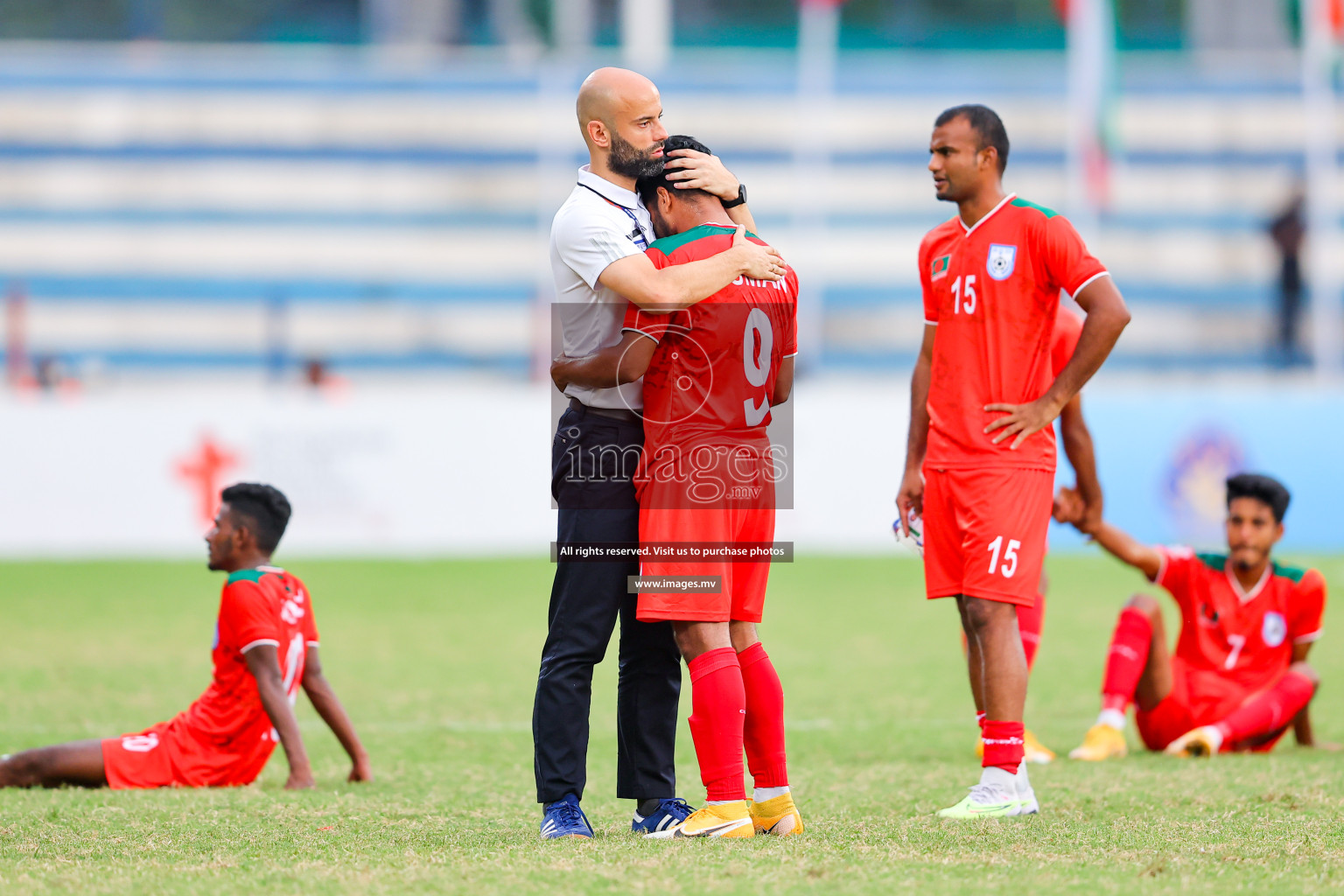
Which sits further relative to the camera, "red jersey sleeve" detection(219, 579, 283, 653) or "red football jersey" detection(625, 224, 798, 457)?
"red jersey sleeve" detection(219, 579, 283, 653)

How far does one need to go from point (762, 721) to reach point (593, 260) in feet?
4.48

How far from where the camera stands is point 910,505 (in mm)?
5414

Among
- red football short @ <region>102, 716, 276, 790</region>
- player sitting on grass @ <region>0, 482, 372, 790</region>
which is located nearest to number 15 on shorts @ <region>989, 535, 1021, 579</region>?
player sitting on grass @ <region>0, 482, 372, 790</region>

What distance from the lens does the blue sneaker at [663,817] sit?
438 cm

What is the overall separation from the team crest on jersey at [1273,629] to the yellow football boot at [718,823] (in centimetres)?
300

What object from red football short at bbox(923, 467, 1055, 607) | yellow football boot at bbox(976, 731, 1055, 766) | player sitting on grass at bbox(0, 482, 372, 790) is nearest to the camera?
red football short at bbox(923, 467, 1055, 607)

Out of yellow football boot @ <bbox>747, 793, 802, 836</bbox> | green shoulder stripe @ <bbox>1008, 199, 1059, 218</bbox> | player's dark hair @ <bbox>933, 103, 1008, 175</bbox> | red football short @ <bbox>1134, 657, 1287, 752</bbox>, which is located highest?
player's dark hair @ <bbox>933, 103, 1008, 175</bbox>

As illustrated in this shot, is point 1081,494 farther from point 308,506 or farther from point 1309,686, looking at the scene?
point 308,506

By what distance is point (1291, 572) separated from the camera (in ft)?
20.8

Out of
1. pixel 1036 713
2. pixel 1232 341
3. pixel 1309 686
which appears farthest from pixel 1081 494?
pixel 1232 341

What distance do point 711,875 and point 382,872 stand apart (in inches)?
31.2

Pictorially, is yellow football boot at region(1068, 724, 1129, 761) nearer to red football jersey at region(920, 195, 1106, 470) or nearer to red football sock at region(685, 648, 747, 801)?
red football jersey at region(920, 195, 1106, 470)

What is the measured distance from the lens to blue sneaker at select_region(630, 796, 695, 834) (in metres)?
4.38

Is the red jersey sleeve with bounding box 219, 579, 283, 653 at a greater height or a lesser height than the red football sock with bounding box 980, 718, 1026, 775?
greater
